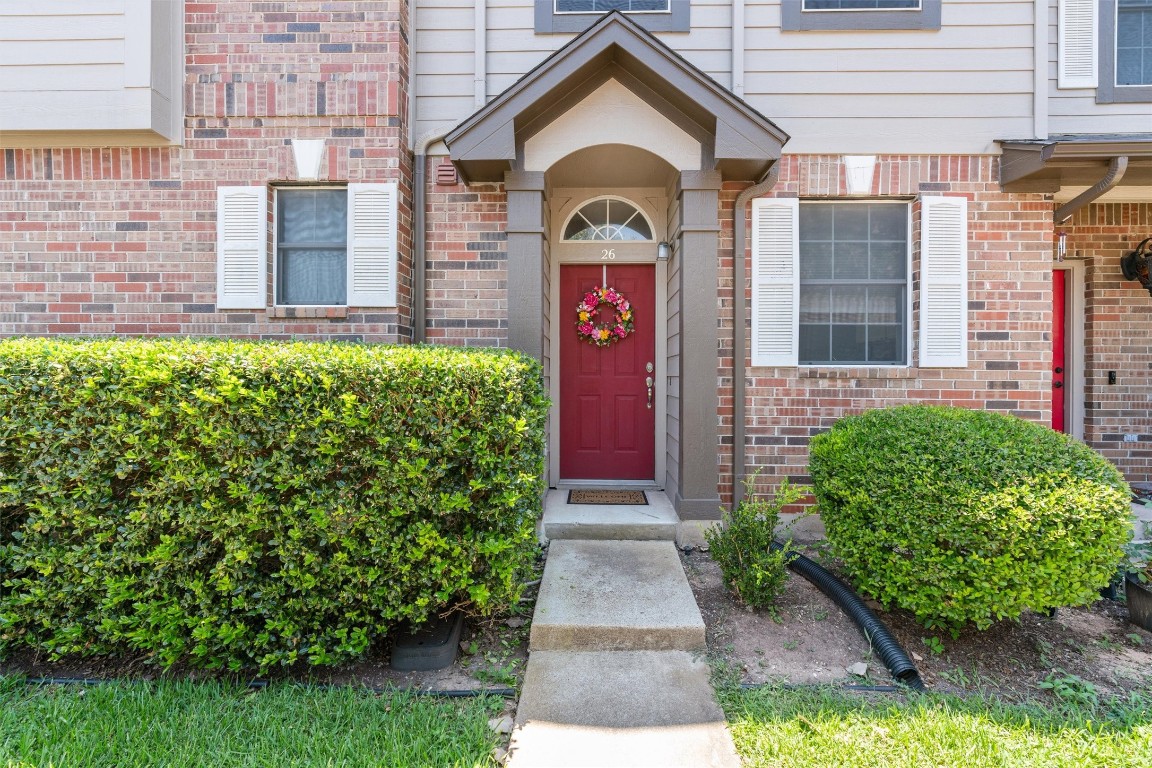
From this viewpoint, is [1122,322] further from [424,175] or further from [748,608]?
[424,175]

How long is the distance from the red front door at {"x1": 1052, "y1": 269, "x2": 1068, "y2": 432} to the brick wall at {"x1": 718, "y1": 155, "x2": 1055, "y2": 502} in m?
1.54

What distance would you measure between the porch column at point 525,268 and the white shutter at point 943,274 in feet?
9.96

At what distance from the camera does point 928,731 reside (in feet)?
7.59

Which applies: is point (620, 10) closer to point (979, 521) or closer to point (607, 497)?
point (607, 497)

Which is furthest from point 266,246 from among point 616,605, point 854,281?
point 854,281

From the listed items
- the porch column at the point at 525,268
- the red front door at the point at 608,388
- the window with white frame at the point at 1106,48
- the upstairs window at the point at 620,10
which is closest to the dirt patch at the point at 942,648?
the red front door at the point at 608,388

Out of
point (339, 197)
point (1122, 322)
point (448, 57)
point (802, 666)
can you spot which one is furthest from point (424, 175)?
point (1122, 322)

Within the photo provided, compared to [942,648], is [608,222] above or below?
above

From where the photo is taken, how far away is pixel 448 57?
4531mm

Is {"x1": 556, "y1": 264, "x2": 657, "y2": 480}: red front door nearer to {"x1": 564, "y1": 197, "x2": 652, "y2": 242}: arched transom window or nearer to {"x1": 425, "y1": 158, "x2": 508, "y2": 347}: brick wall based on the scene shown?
{"x1": 564, "y1": 197, "x2": 652, "y2": 242}: arched transom window

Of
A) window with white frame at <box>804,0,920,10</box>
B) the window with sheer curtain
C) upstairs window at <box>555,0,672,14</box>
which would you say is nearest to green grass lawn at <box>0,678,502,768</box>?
the window with sheer curtain

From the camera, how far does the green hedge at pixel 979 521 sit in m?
2.65

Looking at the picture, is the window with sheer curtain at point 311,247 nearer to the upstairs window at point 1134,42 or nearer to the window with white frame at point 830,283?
the window with white frame at point 830,283

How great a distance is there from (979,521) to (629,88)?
352 centimetres
